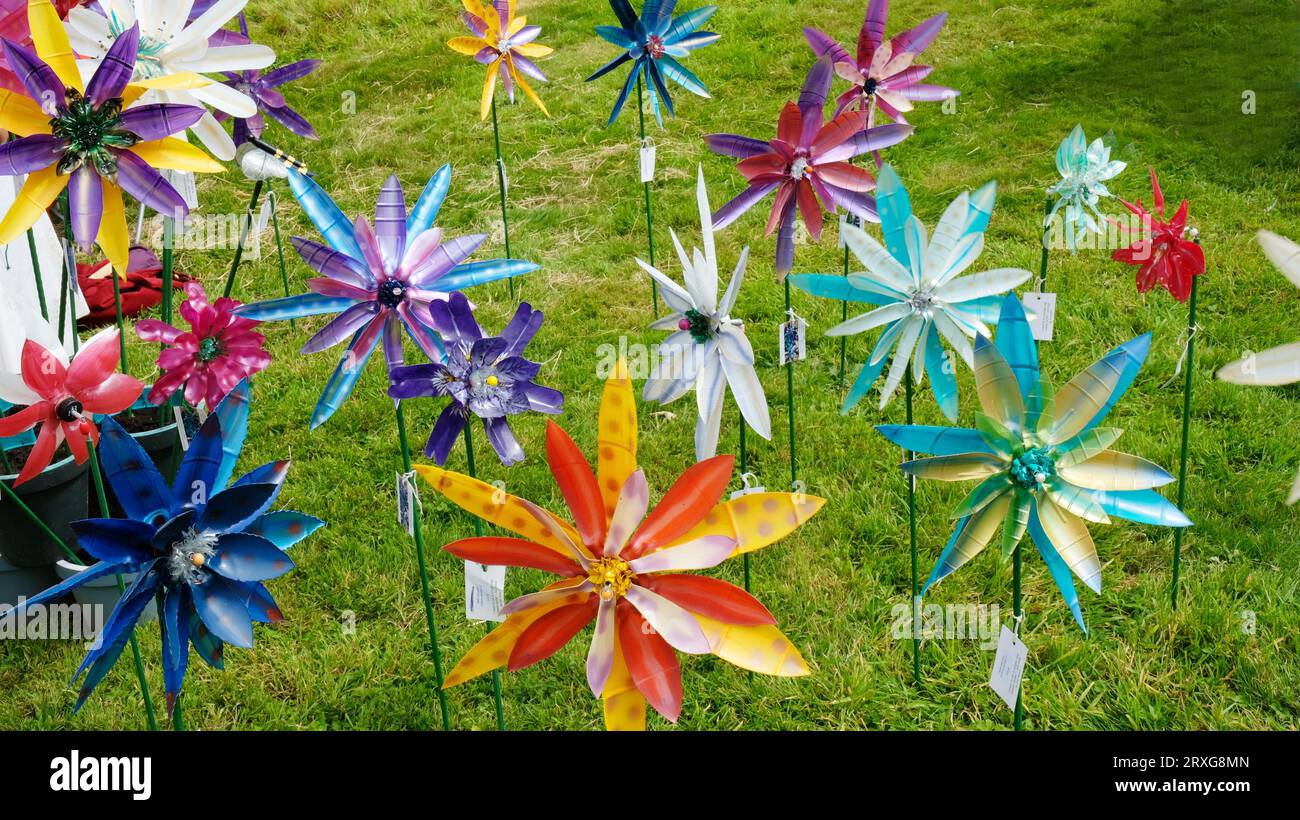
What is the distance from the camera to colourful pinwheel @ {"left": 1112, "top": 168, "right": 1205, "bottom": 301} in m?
2.64

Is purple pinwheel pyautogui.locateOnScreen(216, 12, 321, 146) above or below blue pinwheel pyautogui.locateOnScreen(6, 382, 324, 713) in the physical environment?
above

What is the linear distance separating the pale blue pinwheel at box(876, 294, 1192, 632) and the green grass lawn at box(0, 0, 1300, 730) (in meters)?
1.02

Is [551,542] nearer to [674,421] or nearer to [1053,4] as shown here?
[674,421]

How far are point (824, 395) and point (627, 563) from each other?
7.51 feet

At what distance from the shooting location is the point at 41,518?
2.78m

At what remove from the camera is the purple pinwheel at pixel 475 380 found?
1819 mm

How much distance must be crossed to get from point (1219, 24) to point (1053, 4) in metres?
0.96

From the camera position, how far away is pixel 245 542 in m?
1.55

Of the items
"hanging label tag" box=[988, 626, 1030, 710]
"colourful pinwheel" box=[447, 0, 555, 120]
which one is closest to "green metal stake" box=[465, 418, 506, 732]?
"hanging label tag" box=[988, 626, 1030, 710]

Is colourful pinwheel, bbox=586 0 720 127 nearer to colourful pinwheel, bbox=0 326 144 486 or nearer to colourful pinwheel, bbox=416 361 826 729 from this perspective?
colourful pinwheel, bbox=0 326 144 486

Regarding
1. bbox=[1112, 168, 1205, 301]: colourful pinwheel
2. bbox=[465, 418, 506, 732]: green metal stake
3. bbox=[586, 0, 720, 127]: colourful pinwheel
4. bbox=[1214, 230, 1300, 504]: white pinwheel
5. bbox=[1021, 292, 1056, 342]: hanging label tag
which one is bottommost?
bbox=[465, 418, 506, 732]: green metal stake

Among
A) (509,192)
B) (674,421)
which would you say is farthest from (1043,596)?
(509,192)

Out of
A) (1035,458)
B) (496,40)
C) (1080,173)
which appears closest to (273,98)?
(496,40)

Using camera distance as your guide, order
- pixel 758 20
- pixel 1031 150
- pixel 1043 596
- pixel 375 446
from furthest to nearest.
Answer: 1. pixel 758 20
2. pixel 1031 150
3. pixel 375 446
4. pixel 1043 596
